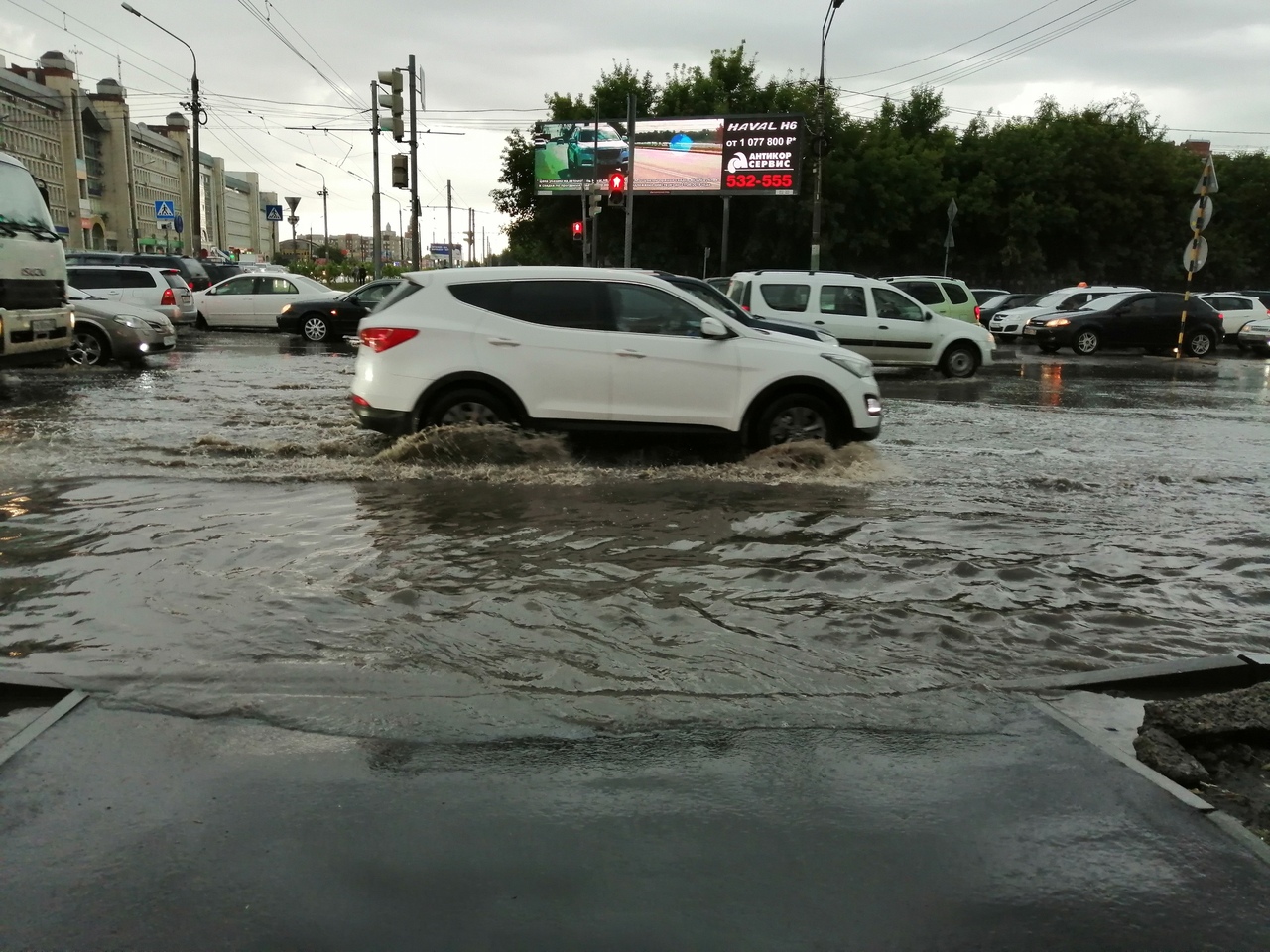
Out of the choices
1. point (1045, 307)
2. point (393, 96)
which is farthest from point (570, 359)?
point (1045, 307)

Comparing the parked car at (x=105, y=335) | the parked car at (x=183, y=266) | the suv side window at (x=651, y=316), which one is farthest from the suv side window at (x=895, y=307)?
the parked car at (x=183, y=266)

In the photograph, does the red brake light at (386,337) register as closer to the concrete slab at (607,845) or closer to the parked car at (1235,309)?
the concrete slab at (607,845)

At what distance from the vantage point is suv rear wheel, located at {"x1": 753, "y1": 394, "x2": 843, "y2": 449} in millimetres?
8625

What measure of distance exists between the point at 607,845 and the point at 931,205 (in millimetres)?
45196

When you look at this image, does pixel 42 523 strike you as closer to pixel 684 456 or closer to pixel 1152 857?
pixel 684 456

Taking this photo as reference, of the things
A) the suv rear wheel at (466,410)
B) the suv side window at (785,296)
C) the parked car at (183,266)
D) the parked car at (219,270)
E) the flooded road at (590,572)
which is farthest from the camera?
the parked car at (219,270)

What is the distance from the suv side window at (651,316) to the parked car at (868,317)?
868cm

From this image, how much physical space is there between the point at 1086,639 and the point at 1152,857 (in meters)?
2.11

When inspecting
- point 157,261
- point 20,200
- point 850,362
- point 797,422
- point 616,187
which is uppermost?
point 616,187

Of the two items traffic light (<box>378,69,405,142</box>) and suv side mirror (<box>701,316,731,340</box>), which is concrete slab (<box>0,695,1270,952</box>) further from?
traffic light (<box>378,69,405,142</box>)

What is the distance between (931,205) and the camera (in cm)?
4466

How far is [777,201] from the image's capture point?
1721 inches

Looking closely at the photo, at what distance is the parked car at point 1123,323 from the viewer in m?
25.3

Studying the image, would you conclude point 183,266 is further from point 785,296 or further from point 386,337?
point 386,337
